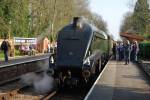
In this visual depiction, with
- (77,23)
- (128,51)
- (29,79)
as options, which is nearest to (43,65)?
(128,51)

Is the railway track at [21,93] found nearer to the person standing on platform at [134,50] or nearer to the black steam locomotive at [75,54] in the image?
the black steam locomotive at [75,54]

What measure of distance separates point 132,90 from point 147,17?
83.2m

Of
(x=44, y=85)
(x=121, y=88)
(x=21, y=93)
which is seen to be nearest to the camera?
(x=121, y=88)

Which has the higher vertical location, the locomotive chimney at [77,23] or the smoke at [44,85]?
the locomotive chimney at [77,23]

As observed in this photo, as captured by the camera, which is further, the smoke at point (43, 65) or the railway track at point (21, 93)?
the smoke at point (43, 65)

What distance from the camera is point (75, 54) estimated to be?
723 inches

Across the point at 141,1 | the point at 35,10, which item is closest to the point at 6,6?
the point at 35,10

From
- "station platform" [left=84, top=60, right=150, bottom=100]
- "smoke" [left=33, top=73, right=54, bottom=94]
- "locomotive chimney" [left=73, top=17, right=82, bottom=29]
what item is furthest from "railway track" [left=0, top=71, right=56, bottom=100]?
"locomotive chimney" [left=73, top=17, right=82, bottom=29]

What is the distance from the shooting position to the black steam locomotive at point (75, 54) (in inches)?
707

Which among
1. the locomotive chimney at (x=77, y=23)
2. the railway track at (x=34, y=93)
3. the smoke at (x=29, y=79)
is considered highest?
the locomotive chimney at (x=77, y=23)

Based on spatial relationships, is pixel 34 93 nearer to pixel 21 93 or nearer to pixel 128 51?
pixel 21 93

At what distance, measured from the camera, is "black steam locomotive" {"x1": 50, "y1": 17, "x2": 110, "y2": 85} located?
58.9 feet

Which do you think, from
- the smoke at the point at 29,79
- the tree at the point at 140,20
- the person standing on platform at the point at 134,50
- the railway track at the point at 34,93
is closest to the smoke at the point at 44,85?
the railway track at the point at 34,93

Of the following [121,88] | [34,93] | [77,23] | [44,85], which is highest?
[77,23]
